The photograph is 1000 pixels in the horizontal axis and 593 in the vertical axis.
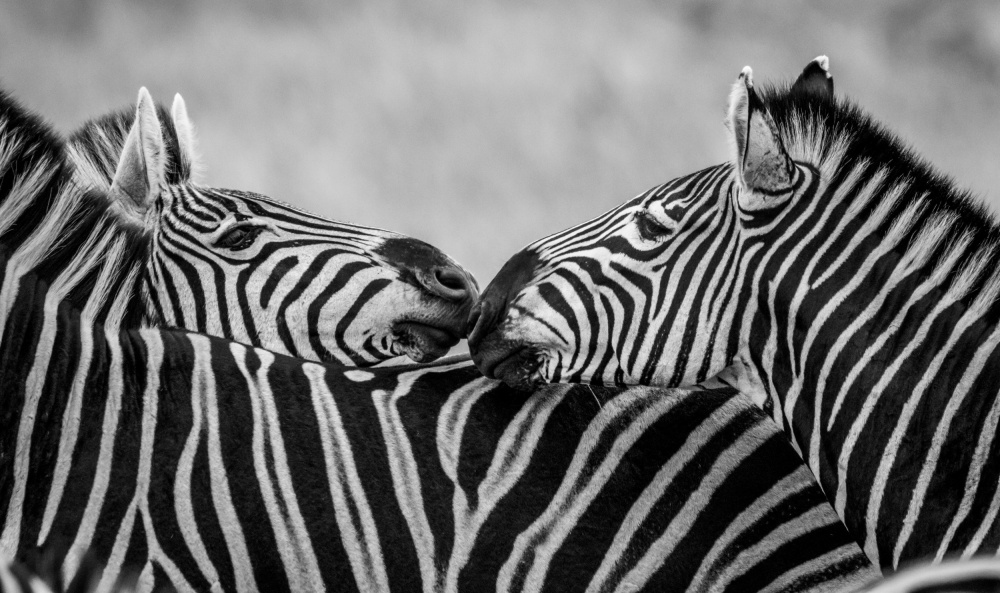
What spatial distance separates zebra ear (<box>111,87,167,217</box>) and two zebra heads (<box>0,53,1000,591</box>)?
4.80 feet

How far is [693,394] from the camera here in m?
3.99

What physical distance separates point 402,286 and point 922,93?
14.5 meters

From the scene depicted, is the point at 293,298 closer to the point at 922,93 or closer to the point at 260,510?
the point at 260,510

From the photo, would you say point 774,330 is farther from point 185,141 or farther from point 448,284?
point 185,141

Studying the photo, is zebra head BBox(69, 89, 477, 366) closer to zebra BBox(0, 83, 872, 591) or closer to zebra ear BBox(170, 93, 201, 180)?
zebra ear BBox(170, 93, 201, 180)

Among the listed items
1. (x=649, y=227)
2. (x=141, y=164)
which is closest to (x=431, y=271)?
(x=649, y=227)

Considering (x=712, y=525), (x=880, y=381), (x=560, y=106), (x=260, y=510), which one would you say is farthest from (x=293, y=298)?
(x=560, y=106)

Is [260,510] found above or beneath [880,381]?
beneath

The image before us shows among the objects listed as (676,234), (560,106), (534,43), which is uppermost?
(534,43)

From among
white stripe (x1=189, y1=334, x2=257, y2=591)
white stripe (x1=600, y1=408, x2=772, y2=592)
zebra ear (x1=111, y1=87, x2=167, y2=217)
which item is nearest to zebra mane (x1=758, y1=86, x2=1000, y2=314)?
white stripe (x1=600, y1=408, x2=772, y2=592)

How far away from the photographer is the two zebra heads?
10.9 feet

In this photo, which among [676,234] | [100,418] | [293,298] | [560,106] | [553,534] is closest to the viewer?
[100,418]

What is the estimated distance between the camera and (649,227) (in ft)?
13.0

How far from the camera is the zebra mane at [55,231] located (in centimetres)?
338
